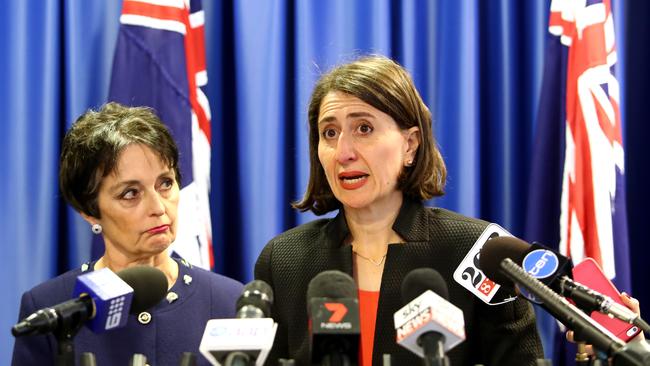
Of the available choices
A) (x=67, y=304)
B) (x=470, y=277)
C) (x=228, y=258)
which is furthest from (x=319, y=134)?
(x=228, y=258)

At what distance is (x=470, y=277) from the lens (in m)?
2.12

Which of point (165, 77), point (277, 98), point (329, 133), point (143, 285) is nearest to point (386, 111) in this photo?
point (329, 133)

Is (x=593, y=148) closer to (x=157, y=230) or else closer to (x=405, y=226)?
(x=405, y=226)

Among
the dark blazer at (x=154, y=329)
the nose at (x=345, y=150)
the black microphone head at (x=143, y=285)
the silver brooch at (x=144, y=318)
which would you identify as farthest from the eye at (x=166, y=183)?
the black microphone head at (x=143, y=285)

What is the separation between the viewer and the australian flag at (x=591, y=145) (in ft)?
11.1

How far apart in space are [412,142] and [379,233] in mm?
277

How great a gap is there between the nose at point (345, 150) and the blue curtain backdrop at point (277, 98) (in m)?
1.28

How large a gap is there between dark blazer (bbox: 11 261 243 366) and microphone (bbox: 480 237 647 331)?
32.7 inches

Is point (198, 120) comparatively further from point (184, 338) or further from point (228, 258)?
point (184, 338)

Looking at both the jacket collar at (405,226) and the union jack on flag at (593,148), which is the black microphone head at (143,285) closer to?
the jacket collar at (405,226)

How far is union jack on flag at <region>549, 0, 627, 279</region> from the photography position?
3.37 m

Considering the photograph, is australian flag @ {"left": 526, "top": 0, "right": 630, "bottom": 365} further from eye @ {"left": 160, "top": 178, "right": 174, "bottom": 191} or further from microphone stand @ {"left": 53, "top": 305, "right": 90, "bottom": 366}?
microphone stand @ {"left": 53, "top": 305, "right": 90, "bottom": 366}

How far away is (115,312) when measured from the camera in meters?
1.48

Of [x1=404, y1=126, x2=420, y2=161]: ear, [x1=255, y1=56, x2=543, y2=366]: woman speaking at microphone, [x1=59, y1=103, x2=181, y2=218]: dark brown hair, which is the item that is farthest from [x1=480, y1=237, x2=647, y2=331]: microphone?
[x1=59, y1=103, x2=181, y2=218]: dark brown hair
